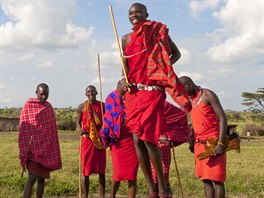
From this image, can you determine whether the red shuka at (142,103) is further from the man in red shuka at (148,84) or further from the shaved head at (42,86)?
the shaved head at (42,86)

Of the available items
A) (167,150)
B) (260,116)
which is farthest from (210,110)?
(260,116)

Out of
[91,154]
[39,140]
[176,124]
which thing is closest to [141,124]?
[176,124]

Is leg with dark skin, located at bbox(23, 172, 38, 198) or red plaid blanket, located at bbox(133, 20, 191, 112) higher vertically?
red plaid blanket, located at bbox(133, 20, 191, 112)

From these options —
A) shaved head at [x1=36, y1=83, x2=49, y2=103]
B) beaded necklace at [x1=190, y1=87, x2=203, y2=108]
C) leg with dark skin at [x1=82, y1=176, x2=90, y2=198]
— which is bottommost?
leg with dark skin at [x1=82, y1=176, x2=90, y2=198]

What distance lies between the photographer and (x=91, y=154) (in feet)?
29.2

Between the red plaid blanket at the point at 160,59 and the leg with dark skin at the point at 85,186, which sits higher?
the red plaid blanket at the point at 160,59

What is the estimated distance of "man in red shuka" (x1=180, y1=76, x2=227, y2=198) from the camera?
20.0ft

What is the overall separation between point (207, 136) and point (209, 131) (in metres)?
0.07

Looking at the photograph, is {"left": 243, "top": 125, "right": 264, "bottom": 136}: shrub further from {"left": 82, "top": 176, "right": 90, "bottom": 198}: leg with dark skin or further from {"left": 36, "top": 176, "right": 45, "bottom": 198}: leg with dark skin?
{"left": 36, "top": 176, "right": 45, "bottom": 198}: leg with dark skin

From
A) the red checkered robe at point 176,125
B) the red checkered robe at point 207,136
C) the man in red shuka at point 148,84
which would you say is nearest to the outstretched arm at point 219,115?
the red checkered robe at point 207,136

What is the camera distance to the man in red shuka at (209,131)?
6103 millimetres

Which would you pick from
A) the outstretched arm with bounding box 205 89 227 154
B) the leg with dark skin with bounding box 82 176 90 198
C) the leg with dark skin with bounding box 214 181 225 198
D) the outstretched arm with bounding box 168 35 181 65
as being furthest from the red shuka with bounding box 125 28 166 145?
the leg with dark skin with bounding box 82 176 90 198

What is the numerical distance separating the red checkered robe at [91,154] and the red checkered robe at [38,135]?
50.1 inches

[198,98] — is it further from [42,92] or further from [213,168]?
[42,92]
